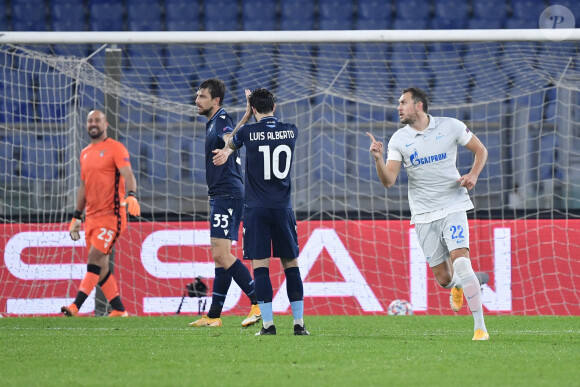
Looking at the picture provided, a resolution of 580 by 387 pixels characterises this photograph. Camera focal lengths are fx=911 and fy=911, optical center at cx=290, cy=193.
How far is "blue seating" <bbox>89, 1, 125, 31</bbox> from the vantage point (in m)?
16.0

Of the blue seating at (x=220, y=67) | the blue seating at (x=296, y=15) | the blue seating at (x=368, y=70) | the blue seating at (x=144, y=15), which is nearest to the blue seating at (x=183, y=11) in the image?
the blue seating at (x=144, y=15)

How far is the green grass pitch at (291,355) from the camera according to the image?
4.06 m

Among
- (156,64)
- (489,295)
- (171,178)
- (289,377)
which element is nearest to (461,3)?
(156,64)

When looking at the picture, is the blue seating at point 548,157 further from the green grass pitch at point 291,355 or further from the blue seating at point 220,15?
the blue seating at point 220,15

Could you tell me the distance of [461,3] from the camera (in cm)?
1609

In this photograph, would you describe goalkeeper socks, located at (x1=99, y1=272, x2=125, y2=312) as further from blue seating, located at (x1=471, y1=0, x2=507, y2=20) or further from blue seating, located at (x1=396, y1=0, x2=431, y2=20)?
blue seating, located at (x1=471, y1=0, x2=507, y2=20)

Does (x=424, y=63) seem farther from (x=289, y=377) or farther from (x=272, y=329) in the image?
(x=289, y=377)

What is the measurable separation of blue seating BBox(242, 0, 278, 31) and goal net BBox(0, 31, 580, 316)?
2.53m

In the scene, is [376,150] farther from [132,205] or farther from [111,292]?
[111,292]

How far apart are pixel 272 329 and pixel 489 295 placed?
3.55 m

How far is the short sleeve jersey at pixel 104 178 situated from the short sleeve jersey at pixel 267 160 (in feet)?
8.51

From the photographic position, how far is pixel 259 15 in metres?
16.2

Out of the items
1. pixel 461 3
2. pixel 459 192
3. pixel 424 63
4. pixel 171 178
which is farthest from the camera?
pixel 461 3

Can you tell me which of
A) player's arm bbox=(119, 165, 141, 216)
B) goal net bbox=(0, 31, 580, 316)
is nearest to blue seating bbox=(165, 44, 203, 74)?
goal net bbox=(0, 31, 580, 316)
